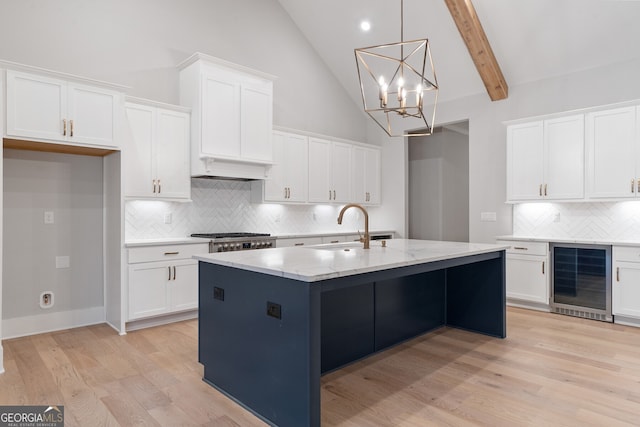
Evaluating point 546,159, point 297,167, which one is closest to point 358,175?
point 297,167

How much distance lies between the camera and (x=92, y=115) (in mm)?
3818

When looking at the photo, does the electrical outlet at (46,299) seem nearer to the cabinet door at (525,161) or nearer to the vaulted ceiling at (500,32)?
the vaulted ceiling at (500,32)

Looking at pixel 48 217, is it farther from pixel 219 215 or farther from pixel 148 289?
pixel 219 215

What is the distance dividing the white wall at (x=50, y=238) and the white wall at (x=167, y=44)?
1.03 meters

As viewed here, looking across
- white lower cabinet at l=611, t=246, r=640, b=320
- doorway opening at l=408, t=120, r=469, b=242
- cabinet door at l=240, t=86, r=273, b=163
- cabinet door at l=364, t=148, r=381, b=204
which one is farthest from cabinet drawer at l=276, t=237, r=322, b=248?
white lower cabinet at l=611, t=246, r=640, b=320

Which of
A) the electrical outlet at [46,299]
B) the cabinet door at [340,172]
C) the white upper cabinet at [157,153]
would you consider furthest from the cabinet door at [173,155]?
the cabinet door at [340,172]

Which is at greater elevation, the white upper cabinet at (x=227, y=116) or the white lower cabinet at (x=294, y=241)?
the white upper cabinet at (x=227, y=116)

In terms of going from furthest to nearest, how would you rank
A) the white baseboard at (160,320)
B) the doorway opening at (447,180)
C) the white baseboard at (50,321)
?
the doorway opening at (447,180) → the white baseboard at (160,320) → the white baseboard at (50,321)

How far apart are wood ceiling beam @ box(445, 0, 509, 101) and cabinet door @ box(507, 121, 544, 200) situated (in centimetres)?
71

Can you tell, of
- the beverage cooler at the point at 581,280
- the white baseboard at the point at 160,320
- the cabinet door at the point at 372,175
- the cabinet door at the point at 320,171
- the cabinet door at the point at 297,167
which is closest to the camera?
the white baseboard at the point at 160,320

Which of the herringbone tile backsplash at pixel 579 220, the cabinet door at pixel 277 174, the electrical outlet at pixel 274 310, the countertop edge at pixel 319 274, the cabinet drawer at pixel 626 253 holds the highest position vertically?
the cabinet door at pixel 277 174

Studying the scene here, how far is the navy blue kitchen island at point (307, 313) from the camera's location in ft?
6.88

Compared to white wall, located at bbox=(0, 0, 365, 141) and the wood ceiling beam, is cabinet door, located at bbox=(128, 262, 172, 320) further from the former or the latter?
the wood ceiling beam

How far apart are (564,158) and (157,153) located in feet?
15.5
